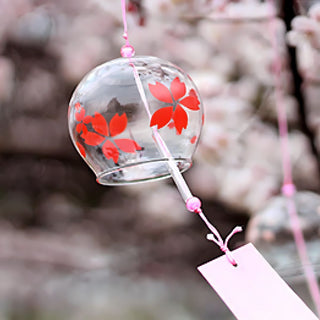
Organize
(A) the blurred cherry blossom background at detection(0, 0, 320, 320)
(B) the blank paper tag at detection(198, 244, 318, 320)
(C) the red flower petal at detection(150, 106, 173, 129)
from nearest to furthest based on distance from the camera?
(B) the blank paper tag at detection(198, 244, 318, 320) → (C) the red flower petal at detection(150, 106, 173, 129) → (A) the blurred cherry blossom background at detection(0, 0, 320, 320)

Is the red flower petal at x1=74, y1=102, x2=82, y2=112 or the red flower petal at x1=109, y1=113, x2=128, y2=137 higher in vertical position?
the red flower petal at x1=74, y1=102, x2=82, y2=112

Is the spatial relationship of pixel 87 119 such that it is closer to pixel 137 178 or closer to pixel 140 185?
pixel 137 178

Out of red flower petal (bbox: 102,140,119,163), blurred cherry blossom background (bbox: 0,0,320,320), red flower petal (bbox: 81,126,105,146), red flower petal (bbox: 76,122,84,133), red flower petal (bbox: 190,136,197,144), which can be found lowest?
blurred cherry blossom background (bbox: 0,0,320,320)

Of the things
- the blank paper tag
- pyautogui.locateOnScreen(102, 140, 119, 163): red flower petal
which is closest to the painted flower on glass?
pyautogui.locateOnScreen(102, 140, 119, 163): red flower petal

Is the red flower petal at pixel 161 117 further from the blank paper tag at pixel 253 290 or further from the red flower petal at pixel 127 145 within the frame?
the blank paper tag at pixel 253 290

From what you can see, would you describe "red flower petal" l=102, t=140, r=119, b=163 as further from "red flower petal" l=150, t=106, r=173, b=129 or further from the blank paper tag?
the blank paper tag

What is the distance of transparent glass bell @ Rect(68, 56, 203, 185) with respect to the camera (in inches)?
20.8

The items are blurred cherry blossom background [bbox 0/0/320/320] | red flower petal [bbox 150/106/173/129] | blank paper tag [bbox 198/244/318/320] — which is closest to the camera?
blank paper tag [bbox 198/244/318/320]

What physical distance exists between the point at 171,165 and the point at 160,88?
8cm

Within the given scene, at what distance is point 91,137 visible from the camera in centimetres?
55

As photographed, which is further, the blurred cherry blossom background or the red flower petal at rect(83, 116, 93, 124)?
the blurred cherry blossom background

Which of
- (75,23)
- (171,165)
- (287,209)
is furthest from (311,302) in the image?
(171,165)

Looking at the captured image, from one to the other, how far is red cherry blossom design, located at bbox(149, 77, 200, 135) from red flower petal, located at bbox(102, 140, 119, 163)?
44mm

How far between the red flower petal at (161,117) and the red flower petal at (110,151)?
0.04 m
